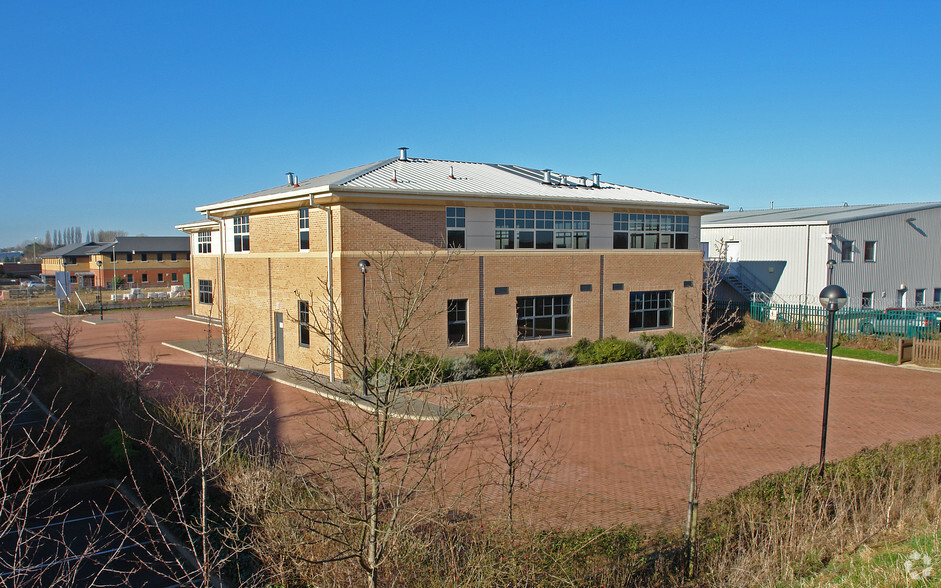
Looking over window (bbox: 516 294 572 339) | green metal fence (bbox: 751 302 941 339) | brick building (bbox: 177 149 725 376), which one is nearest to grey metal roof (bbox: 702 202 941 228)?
green metal fence (bbox: 751 302 941 339)

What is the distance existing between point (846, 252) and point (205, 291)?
37.1 meters

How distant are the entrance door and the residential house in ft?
87.8

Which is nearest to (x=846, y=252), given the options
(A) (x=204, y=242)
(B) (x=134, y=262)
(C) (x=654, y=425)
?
(C) (x=654, y=425)

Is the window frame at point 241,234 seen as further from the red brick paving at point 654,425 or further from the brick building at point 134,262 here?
the brick building at point 134,262

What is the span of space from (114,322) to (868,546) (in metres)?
42.8

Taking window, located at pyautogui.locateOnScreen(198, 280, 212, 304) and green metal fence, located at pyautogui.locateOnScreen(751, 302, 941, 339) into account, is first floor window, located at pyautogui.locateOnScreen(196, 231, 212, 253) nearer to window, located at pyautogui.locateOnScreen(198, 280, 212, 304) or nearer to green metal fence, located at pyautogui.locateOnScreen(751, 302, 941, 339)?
window, located at pyautogui.locateOnScreen(198, 280, 212, 304)

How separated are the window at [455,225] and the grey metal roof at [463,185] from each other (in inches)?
27.3

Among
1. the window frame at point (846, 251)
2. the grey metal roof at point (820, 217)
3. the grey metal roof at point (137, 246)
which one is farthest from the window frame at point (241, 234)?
the grey metal roof at point (137, 246)

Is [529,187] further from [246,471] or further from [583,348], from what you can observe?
[246,471]

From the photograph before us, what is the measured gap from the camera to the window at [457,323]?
2277cm

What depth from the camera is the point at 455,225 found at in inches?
902

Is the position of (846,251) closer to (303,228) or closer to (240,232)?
(303,228)

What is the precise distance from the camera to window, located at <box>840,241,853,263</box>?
36.7m

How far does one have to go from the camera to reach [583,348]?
25.2 meters
